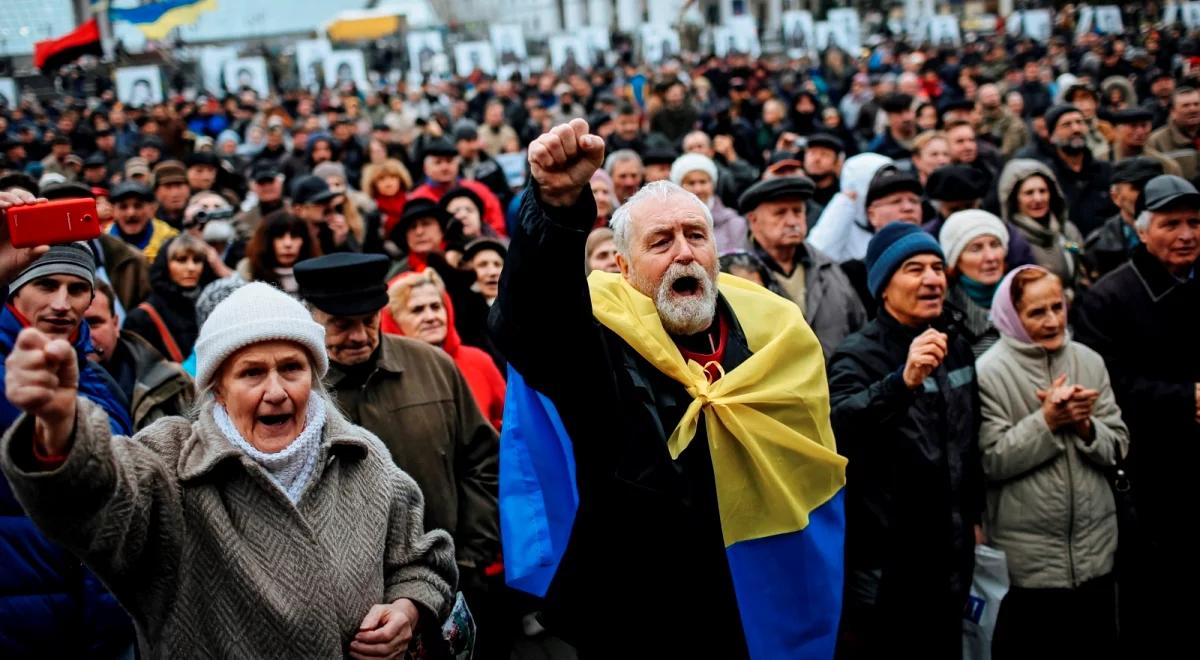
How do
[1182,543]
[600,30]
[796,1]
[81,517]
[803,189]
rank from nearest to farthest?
[81,517]
[1182,543]
[803,189]
[600,30]
[796,1]

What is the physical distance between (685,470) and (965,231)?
3.02 m

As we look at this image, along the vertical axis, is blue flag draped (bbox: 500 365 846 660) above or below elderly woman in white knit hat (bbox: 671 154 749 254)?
below

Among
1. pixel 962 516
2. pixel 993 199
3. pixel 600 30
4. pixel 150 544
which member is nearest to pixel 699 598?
pixel 150 544

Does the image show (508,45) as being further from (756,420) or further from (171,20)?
(756,420)

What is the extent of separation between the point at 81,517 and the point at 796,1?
63.6 meters

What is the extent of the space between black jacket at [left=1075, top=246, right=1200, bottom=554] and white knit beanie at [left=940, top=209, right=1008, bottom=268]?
0.60 meters

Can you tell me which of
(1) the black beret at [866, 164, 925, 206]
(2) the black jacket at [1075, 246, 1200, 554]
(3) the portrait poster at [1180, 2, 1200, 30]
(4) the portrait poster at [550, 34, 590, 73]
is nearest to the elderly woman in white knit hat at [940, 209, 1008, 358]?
(2) the black jacket at [1075, 246, 1200, 554]

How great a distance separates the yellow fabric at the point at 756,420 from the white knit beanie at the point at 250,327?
2.40 feet

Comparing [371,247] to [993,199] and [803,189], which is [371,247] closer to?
[803,189]

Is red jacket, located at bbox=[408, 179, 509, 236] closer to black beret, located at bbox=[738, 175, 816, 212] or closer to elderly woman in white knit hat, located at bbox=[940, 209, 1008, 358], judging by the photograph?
black beret, located at bbox=[738, 175, 816, 212]

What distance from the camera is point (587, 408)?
2.54 m

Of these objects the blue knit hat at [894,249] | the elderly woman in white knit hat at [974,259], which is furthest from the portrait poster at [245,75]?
the blue knit hat at [894,249]

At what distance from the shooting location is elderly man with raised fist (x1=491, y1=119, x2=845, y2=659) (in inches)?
103

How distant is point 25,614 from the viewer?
110 inches
